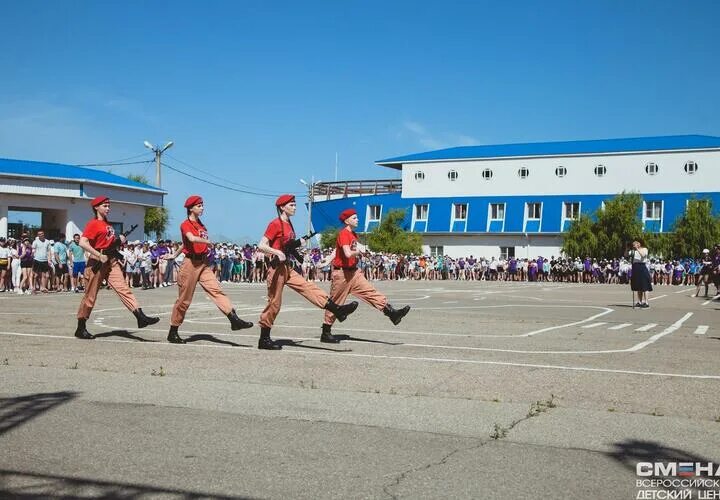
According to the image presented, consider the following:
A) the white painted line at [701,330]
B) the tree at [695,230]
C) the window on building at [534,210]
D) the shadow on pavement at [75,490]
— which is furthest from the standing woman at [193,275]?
the window on building at [534,210]

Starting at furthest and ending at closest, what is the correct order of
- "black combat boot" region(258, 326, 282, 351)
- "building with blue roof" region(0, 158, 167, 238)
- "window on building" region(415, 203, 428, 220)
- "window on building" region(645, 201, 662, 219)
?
"window on building" region(415, 203, 428, 220), "window on building" region(645, 201, 662, 219), "building with blue roof" region(0, 158, 167, 238), "black combat boot" region(258, 326, 282, 351)

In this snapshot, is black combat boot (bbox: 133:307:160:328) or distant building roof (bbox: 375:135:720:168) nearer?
black combat boot (bbox: 133:307:160:328)

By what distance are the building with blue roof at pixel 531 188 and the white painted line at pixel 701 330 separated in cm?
5085

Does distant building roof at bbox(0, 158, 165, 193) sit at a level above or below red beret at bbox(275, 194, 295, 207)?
above

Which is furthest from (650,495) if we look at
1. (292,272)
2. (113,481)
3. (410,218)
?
(410,218)

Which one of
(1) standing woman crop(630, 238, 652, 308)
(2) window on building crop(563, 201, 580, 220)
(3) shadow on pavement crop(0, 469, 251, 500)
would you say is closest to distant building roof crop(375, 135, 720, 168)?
(2) window on building crop(563, 201, 580, 220)

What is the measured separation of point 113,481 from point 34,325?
31.8ft

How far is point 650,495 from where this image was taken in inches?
169

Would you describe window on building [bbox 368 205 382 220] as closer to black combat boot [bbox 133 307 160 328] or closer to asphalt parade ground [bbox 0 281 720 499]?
asphalt parade ground [bbox 0 281 720 499]

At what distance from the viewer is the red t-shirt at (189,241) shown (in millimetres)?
10859

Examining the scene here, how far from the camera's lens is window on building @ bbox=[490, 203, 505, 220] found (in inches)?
2844

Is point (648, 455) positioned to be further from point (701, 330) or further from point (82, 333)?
point (701, 330)

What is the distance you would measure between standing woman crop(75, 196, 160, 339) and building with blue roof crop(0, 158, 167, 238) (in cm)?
3095

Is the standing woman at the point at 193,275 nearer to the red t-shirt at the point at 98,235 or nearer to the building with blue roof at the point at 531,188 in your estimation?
the red t-shirt at the point at 98,235
